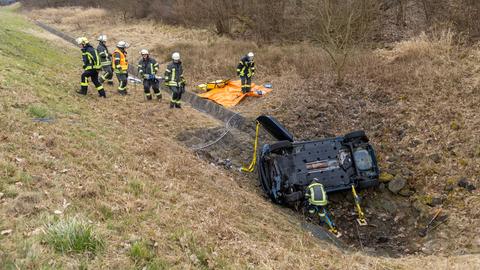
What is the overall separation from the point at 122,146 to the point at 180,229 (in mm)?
3602

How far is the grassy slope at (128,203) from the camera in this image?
443 cm

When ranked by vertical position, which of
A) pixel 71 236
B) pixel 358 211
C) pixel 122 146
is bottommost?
pixel 358 211

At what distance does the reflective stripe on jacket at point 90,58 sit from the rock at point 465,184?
9.90 meters

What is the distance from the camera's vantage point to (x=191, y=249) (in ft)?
15.2

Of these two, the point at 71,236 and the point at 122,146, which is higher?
the point at 71,236

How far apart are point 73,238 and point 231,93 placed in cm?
1146

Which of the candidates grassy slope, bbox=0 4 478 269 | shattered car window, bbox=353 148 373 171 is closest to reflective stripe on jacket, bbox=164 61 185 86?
grassy slope, bbox=0 4 478 269

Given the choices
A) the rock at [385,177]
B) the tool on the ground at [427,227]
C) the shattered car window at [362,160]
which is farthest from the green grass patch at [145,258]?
the rock at [385,177]

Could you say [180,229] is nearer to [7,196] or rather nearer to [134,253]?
[134,253]

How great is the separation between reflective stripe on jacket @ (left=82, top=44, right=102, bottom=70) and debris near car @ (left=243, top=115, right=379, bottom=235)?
234 inches

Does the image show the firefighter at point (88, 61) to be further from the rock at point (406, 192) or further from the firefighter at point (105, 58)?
the rock at point (406, 192)

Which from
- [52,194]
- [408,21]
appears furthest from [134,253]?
[408,21]

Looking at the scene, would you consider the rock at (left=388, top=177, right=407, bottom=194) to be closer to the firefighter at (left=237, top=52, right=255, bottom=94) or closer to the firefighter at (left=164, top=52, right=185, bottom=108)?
the firefighter at (left=164, top=52, right=185, bottom=108)

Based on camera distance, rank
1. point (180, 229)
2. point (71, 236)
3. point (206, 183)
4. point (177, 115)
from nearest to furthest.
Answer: point (71, 236) < point (180, 229) < point (206, 183) < point (177, 115)
